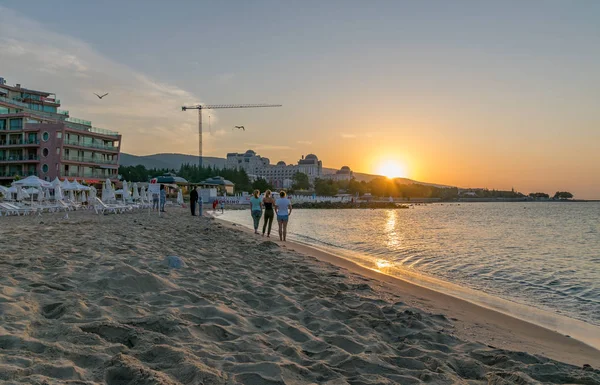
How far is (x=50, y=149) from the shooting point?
185ft

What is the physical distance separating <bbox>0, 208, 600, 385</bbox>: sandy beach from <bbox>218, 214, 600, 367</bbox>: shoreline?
3cm

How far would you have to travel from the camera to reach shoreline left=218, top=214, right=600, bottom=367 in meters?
4.73

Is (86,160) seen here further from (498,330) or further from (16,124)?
(498,330)

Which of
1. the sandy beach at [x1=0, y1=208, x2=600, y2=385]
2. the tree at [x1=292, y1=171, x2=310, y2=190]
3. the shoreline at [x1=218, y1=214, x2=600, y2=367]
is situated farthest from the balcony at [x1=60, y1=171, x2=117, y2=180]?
the tree at [x1=292, y1=171, x2=310, y2=190]

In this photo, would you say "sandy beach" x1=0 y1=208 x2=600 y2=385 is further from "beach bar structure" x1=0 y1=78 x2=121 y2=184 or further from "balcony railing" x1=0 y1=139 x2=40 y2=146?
"balcony railing" x1=0 y1=139 x2=40 y2=146

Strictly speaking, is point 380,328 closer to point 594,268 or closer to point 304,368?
point 304,368

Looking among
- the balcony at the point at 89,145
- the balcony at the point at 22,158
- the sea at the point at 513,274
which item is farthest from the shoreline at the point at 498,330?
the balcony at the point at 22,158

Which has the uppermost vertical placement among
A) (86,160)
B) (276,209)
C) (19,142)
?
(19,142)

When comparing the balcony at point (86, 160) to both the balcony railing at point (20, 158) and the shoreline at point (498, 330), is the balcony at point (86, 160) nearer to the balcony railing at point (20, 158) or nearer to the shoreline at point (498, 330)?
the balcony railing at point (20, 158)

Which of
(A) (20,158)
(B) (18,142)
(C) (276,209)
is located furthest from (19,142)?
(C) (276,209)

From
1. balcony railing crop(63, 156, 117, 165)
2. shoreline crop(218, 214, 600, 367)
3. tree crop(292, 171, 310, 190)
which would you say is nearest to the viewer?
shoreline crop(218, 214, 600, 367)

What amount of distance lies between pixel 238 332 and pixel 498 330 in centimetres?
351

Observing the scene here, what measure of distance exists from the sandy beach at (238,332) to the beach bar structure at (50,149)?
188 feet

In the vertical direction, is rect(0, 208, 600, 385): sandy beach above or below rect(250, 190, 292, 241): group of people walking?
below
